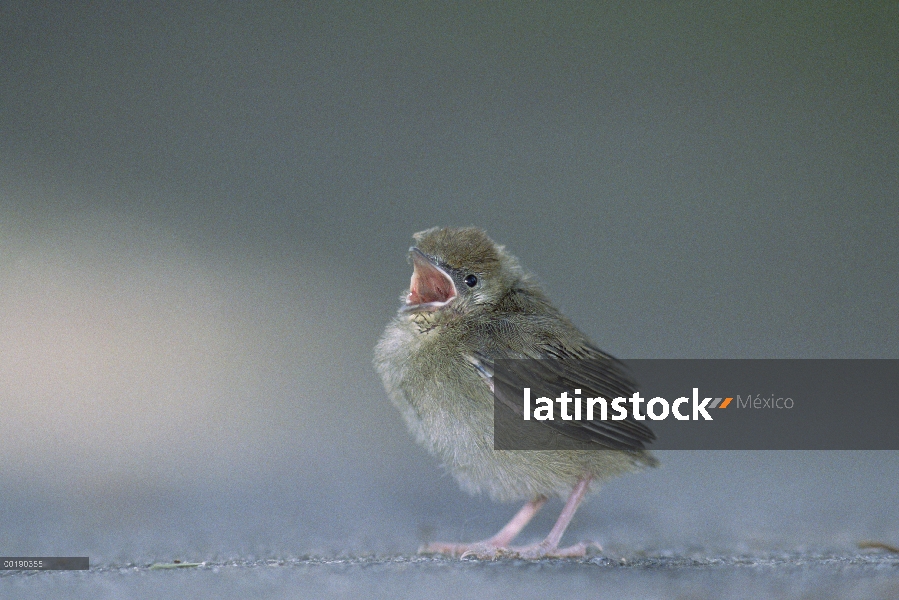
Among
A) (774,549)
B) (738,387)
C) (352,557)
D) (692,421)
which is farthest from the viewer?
(738,387)

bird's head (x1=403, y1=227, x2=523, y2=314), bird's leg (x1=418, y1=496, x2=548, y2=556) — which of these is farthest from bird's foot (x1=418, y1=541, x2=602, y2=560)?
bird's head (x1=403, y1=227, x2=523, y2=314)

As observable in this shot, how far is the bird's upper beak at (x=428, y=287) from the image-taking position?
4.42 ft

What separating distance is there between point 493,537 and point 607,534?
214mm

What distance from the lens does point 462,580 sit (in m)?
1.17

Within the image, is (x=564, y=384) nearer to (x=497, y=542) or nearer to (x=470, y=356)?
(x=470, y=356)

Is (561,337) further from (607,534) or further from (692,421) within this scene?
(692,421)

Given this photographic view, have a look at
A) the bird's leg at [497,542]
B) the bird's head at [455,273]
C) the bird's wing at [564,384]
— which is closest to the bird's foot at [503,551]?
the bird's leg at [497,542]

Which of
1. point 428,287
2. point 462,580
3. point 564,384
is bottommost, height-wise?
point 462,580

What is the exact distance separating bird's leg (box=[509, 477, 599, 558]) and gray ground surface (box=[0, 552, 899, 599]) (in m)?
0.06

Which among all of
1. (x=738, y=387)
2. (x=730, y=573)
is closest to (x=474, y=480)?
(x=730, y=573)

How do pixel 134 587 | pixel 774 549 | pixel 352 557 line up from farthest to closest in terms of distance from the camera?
1. pixel 774 549
2. pixel 352 557
3. pixel 134 587

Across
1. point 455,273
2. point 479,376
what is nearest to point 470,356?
point 479,376

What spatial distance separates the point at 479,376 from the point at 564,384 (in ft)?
0.43

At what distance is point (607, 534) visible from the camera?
149 cm
